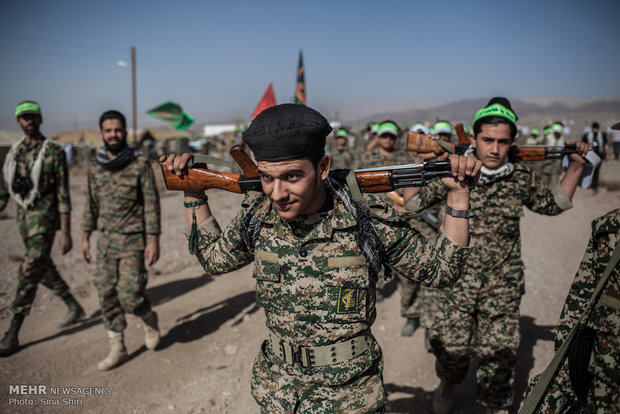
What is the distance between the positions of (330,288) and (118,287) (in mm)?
3203

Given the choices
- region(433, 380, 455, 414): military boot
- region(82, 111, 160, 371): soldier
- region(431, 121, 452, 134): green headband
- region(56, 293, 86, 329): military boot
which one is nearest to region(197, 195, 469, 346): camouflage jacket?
region(433, 380, 455, 414): military boot

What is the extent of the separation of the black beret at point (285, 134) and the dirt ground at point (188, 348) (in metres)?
2.85

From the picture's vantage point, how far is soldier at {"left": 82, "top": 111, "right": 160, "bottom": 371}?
4.21 m

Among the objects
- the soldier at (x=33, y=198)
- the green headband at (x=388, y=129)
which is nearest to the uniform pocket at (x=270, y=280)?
the soldier at (x=33, y=198)

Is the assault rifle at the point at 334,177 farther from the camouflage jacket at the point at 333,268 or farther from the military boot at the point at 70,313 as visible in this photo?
the military boot at the point at 70,313

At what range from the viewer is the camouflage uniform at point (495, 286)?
123 inches

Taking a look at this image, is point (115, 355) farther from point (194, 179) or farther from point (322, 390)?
point (322, 390)

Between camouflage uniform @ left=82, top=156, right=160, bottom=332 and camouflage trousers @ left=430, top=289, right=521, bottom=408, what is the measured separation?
3015mm

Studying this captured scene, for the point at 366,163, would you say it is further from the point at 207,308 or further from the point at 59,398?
the point at 59,398

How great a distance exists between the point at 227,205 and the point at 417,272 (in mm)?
12105

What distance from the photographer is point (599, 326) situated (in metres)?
1.65

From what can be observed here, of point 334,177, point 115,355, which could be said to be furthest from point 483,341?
point 115,355

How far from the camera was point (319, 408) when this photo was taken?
186 cm

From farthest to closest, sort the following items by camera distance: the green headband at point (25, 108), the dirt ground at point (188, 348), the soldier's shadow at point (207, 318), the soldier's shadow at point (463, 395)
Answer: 1. the soldier's shadow at point (207, 318)
2. the green headband at point (25, 108)
3. the dirt ground at point (188, 348)
4. the soldier's shadow at point (463, 395)
